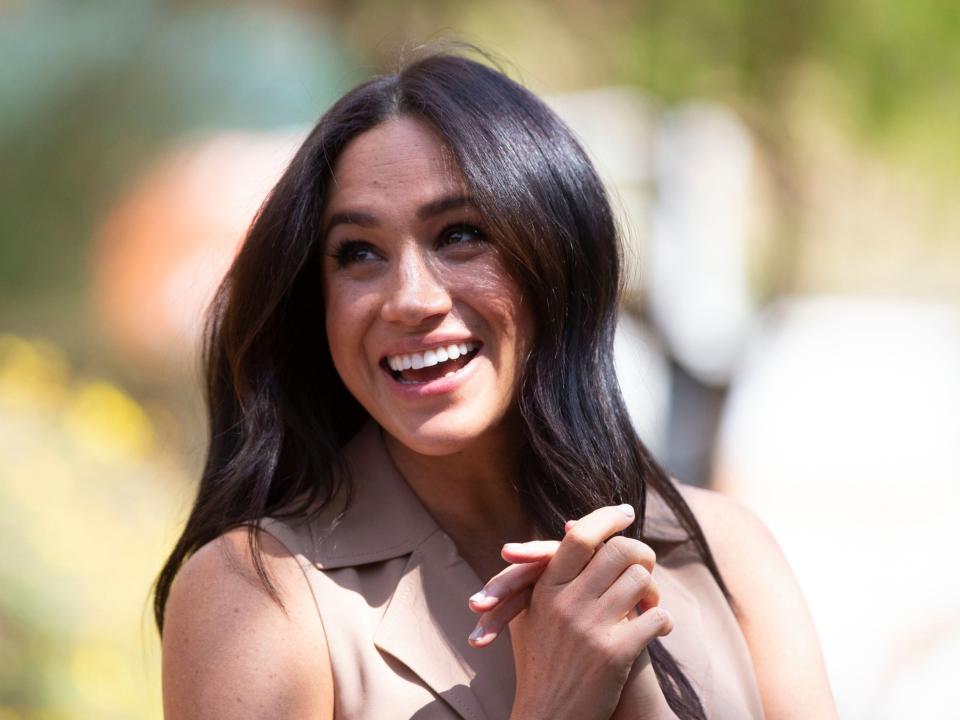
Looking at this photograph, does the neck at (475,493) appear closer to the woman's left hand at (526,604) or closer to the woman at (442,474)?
the woman at (442,474)

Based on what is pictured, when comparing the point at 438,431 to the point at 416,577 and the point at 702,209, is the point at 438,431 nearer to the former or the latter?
the point at 416,577

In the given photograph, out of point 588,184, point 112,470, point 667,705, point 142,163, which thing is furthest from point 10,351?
point 667,705

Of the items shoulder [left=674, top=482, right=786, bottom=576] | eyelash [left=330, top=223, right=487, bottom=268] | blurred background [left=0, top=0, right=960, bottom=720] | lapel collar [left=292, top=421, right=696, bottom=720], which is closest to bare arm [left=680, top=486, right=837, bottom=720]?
shoulder [left=674, top=482, right=786, bottom=576]

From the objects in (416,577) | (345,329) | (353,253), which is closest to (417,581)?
(416,577)

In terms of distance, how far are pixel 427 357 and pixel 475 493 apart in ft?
1.05

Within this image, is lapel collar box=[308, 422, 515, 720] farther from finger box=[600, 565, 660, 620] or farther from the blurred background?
the blurred background

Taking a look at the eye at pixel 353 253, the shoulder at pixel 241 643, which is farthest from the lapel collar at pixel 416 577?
the eye at pixel 353 253

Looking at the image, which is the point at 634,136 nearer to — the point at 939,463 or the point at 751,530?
the point at 939,463

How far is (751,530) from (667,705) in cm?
55

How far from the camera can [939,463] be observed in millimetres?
6379

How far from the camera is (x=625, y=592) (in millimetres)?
1795

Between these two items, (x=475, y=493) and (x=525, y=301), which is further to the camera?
(x=475, y=493)

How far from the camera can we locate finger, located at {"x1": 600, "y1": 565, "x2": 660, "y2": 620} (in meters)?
1.79

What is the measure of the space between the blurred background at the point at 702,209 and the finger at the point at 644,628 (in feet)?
12.4
